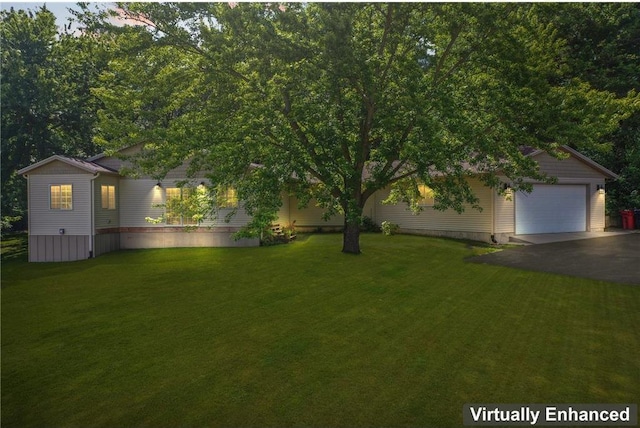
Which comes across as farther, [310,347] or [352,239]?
[352,239]

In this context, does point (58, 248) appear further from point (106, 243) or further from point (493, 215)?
point (493, 215)

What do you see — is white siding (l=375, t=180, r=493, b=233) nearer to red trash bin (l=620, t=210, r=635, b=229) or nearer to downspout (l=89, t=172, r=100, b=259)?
red trash bin (l=620, t=210, r=635, b=229)

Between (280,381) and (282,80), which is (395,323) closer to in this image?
(280,381)

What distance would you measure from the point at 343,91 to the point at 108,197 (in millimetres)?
11640

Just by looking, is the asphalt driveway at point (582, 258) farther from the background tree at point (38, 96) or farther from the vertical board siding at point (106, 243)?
the background tree at point (38, 96)

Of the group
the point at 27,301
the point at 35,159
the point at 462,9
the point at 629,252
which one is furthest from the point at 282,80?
the point at 35,159

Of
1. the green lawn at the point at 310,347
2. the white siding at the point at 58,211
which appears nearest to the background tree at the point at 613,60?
the green lawn at the point at 310,347

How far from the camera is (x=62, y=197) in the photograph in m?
17.7

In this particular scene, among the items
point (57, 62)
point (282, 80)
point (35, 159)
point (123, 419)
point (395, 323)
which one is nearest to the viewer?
point (123, 419)

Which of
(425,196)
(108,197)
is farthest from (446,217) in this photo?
(108,197)

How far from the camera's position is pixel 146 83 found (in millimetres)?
13539

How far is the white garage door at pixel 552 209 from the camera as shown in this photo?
19688 millimetres

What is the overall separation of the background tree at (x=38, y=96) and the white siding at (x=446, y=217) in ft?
66.3

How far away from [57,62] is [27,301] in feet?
79.3
